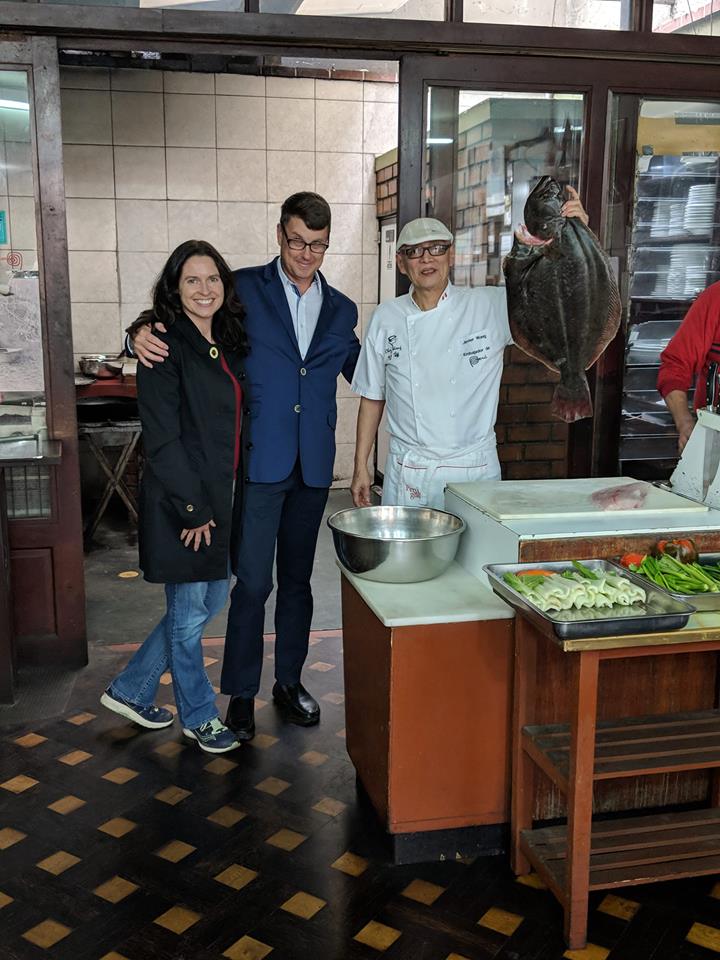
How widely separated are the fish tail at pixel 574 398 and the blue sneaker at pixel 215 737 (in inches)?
63.2

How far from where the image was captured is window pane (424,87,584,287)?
12.1ft

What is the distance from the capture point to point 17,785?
307 cm

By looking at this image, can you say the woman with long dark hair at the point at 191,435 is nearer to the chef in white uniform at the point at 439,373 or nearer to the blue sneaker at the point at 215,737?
the blue sneaker at the point at 215,737

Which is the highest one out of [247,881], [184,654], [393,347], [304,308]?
[304,308]

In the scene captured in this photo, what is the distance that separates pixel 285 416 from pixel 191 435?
1.11 feet

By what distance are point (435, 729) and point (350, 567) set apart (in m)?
0.52

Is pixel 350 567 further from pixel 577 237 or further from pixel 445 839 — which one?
pixel 577 237

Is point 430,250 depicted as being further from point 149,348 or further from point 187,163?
point 187,163

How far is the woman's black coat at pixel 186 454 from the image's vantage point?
3010mm

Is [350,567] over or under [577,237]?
under

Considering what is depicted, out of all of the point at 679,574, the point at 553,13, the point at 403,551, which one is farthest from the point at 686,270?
the point at 403,551

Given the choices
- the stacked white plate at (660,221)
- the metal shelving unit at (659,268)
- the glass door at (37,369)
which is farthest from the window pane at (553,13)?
the glass door at (37,369)

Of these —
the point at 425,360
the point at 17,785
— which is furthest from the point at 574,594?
the point at 17,785

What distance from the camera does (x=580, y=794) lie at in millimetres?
2236
